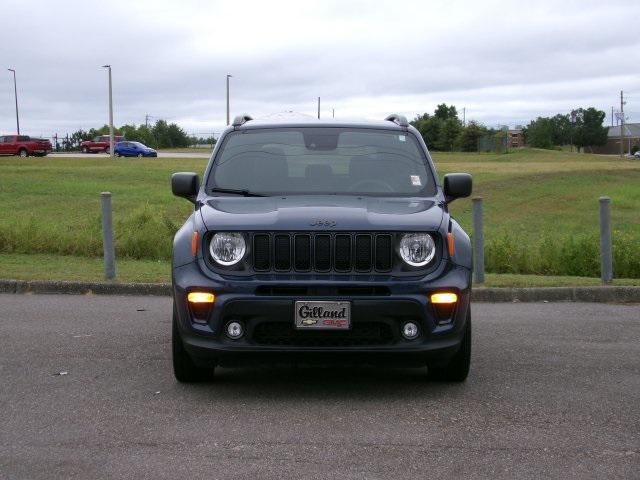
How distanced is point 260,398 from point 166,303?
182 inches

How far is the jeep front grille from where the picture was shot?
5770mm

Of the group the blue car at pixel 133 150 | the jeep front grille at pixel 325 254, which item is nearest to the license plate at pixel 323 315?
the jeep front grille at pixel 325 254

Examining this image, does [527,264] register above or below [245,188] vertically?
below

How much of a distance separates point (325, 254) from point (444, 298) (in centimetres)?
76

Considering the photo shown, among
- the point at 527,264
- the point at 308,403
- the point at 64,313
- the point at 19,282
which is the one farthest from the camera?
the point at 527,264

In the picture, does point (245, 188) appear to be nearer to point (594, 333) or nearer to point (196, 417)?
point (196, 417)

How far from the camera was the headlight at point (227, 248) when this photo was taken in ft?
19.1

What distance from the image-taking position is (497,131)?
86.2m

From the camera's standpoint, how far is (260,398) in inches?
234

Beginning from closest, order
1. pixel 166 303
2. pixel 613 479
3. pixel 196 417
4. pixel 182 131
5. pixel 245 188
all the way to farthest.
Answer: pixel 613 479 < pixel 196 417 < pixel 245 188 < pixel 166 303 < pixel 182 131

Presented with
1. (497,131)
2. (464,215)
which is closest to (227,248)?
(464,215)

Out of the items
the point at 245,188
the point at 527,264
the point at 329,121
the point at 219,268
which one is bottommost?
the point at 527,264

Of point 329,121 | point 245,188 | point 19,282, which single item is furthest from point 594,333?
point 19,282

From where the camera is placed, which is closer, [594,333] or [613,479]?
[613,479]
